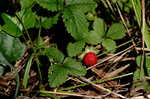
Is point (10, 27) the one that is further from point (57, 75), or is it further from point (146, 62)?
point (146, 62)

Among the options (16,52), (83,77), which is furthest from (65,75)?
(16,52)

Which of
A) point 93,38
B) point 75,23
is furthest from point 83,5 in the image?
point 93,38

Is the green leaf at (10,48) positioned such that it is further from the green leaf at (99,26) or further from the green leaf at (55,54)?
the green leaf at (99,26)

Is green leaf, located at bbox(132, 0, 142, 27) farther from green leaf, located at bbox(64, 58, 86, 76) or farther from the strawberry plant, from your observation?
green leaf, located at bbox(64, 58, 86, 76)

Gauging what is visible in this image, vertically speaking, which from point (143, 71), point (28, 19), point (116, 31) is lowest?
point (143, 71)

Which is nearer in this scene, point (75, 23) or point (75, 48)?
point (75, 23)

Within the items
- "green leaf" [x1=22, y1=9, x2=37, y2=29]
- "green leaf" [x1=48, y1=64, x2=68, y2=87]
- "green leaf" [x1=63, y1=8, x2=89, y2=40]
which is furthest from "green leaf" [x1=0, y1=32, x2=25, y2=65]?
"green leaf" [x1=63, y1=8, x2=89, y2=40]

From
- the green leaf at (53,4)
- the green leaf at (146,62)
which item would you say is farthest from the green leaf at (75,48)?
the green leaf at (146,62)
